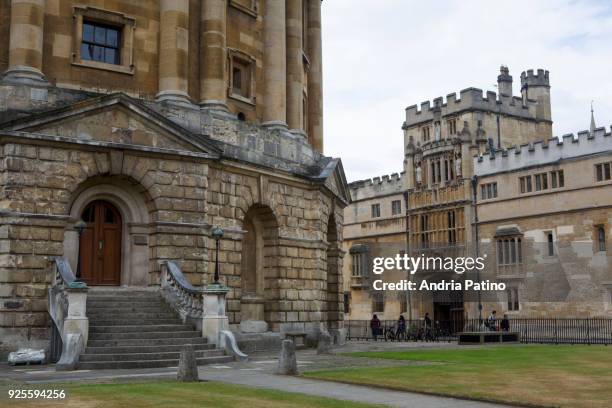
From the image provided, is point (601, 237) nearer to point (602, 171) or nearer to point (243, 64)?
point (602, 171)

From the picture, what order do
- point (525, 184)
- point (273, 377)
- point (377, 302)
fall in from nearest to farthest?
1. point (273, 377)
2. point (525, 184)
3. point (377, 302)

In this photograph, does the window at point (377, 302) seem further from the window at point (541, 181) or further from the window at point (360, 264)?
the window at point (541, 181)

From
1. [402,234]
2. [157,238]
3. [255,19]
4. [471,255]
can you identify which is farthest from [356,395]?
[402,234]

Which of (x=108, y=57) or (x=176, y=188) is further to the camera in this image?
(x=108, y=57)

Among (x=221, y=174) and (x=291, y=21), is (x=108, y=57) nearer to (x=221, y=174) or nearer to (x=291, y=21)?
(x=221, y=174)

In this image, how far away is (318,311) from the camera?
32.8 meters

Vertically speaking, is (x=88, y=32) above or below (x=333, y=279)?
above

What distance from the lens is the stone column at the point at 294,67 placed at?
35.3 meters

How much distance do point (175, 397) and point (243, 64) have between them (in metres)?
21.7

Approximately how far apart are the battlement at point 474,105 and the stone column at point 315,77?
26.6 m

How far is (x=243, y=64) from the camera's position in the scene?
1323 inches

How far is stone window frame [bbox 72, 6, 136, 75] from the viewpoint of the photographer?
28.1m

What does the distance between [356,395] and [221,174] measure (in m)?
15.5

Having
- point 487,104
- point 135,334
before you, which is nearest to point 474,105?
point 487,104
